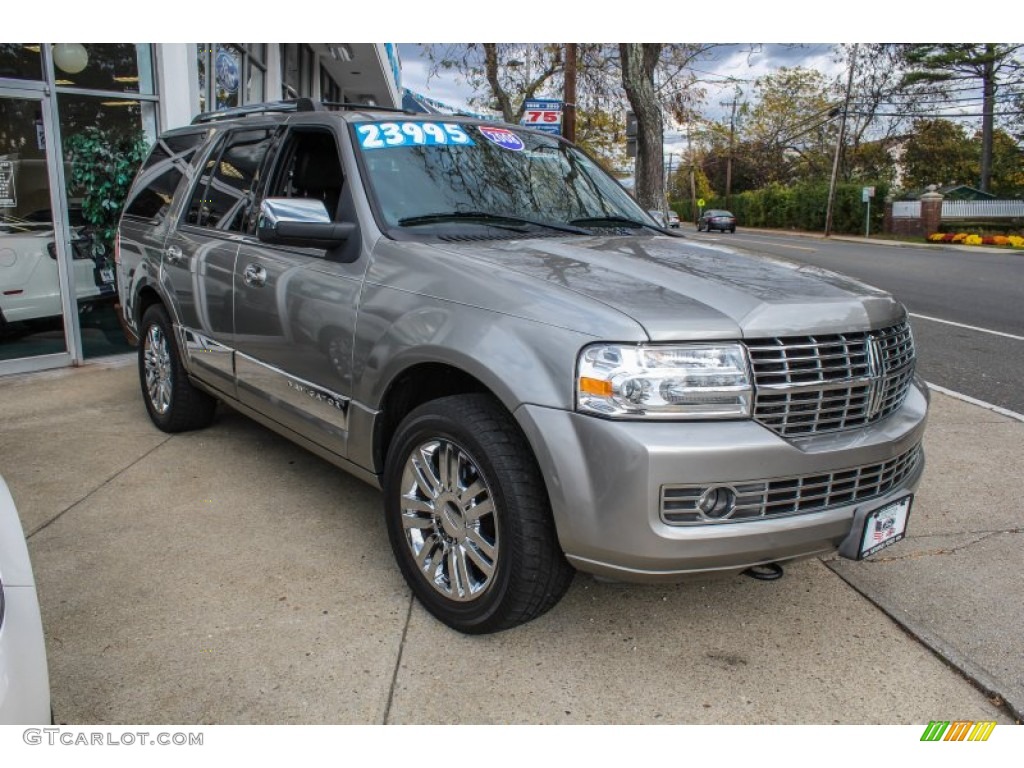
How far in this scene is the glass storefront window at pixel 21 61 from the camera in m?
6.82

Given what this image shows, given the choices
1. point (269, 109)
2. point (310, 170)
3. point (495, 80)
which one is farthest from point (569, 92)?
point (310, 170)

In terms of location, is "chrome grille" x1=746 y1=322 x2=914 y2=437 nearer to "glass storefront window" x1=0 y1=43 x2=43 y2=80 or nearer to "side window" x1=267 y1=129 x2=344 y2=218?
"side window" x1=267 y1=129 x2=344 y2=218

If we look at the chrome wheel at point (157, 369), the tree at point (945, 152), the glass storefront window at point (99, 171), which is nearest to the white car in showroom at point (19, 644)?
the chrome wheel at point (157, 369)

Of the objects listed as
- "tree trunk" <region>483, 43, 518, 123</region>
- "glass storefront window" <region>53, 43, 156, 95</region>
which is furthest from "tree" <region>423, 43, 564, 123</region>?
"glass storefront window" <region>53, 43, 156, 95</region>

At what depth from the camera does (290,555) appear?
368 centimetres

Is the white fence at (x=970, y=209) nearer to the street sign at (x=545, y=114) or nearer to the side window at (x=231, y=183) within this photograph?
the street sign at (x=545, y=114)

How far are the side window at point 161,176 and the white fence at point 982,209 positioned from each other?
41331 millimetres

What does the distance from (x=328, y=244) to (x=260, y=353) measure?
855 mm

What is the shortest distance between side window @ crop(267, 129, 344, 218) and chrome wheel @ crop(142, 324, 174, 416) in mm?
1597

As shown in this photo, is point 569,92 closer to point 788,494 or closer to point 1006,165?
point 788,494

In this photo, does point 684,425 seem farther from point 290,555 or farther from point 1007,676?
point 290,555

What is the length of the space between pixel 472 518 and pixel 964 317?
10.1 m

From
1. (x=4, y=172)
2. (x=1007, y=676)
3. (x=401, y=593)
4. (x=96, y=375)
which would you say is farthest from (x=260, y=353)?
(x=4, y=172)

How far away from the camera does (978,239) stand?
32625 millimetres
